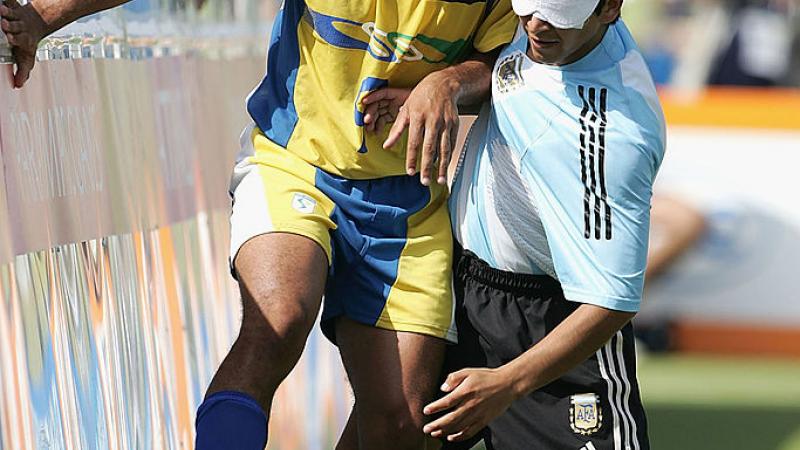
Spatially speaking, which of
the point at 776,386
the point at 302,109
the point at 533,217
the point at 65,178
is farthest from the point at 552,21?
the point at 776,386

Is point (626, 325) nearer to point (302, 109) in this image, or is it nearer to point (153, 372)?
point (302, 109)

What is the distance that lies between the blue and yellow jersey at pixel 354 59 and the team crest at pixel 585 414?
0.68 metres

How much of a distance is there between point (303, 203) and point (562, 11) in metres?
0.76

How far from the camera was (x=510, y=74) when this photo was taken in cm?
333

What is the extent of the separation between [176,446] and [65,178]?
1.05m

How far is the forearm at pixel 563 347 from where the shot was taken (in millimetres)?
3111

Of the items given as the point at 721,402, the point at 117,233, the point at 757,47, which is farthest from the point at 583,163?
the point at 757,47

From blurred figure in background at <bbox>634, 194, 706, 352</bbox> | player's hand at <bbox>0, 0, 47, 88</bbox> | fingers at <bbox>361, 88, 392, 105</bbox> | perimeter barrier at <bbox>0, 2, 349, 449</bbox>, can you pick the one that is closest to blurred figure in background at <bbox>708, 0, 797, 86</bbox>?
blurred figure in background at <bbox>634, 194, 706, 352</bbox>

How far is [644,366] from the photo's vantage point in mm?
8648

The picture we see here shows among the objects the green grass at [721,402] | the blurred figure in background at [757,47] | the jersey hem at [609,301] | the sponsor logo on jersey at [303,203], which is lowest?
the green grass at [721,402]

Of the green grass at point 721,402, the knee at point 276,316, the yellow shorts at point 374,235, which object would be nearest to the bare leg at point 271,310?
the knee at point 276,316

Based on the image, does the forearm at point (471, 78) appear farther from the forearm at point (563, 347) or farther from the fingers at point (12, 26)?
the fingers at point (12, 26)

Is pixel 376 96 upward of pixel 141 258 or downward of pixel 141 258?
upward

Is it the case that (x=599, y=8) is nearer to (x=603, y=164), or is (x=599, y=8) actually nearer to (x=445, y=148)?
(x=603, y=164)
